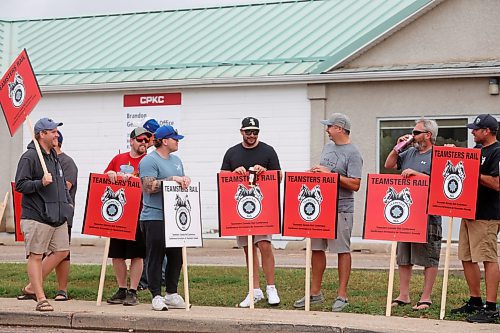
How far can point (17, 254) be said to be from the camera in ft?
62.5

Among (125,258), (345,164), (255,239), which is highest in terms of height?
(345,164)

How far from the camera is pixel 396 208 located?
1084 centimetres

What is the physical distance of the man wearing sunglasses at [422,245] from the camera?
10.9 meters

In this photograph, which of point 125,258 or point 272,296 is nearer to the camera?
point 272,296

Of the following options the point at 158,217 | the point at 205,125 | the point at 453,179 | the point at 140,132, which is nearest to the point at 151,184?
the point at 158,217

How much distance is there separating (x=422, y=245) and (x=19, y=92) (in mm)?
4855

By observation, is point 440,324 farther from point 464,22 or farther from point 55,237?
point 464,22

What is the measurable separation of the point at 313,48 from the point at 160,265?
11990 mm

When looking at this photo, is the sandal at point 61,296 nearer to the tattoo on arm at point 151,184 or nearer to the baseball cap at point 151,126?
the tattoo on arm at point 151,184

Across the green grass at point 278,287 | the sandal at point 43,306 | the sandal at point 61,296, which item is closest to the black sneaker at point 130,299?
the green grass at point 278,287

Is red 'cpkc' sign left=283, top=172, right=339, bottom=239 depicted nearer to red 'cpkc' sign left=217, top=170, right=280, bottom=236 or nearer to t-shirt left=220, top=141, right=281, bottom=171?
red 'cpkc' sign left=217, top=170, right=280, bottom=236

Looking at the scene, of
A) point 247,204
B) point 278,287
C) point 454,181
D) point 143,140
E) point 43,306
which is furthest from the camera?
point 278,287

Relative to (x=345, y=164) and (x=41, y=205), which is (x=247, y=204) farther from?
(x=41, y=205)

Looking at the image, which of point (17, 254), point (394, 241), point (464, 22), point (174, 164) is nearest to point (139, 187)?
point (174, 164)
